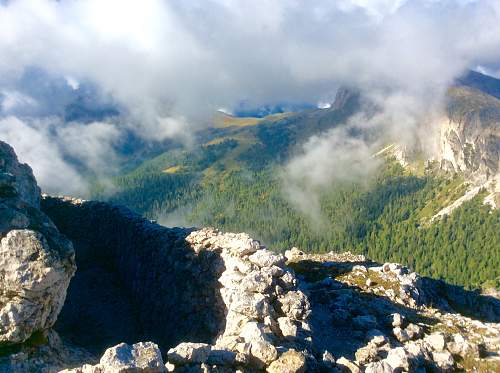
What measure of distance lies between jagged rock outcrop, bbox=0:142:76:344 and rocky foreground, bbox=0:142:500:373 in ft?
0.22

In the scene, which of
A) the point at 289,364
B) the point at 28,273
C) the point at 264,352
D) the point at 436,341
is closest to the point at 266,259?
the point at 264,352

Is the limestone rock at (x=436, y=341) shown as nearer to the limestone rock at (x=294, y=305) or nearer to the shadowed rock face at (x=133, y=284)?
the limestone rock at (x=294, y=305)

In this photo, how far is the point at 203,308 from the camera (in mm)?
39500

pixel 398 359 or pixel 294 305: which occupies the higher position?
pixel 294 305

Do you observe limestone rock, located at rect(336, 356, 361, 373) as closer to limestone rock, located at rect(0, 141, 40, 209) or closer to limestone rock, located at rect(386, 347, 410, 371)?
limestone rock, located at rect(386, 347, 410, 371)

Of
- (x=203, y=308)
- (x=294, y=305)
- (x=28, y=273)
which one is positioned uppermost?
(x=28, y=273)

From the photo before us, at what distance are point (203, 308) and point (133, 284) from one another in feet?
53.7

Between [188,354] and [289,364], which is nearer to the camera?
[188,354]

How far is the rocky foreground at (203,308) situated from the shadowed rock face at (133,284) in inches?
6.9

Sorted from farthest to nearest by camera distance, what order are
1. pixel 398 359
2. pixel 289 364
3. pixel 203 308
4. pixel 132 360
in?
1. pixel 203 308
2. pixel 398 359
3. pixel 289 364
4. pixel 132 360

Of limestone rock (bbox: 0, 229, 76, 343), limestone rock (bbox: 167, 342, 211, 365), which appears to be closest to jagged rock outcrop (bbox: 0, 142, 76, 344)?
limestone rock (bbox: 0, 229, 76, 343)

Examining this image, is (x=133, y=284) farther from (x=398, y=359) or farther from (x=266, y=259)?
(x=398, y=359)

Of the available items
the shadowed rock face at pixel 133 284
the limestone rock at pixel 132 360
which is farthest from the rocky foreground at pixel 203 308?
the shadowed rock face at pixel 133 284

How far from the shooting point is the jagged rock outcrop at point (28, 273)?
26984 mm
